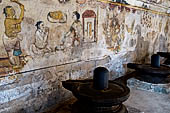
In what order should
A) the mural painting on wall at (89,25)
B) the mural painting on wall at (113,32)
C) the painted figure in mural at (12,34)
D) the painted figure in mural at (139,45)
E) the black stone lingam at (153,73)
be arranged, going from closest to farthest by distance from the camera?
the painted figure in mural at (12,34), the mural painting on wall at (89,25), the black stone lingam at (153,73), the mural painting on wall at (113,32), the painted figure in mural at (139,45)

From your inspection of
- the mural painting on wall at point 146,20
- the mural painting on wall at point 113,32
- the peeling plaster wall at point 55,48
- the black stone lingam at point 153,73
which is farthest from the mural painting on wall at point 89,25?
the mural painting on wall at point 146,20

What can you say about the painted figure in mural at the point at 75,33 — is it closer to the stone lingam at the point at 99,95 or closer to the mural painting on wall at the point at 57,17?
the mural painting on wall at the point at 57,17

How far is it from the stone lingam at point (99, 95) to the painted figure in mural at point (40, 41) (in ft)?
1.27

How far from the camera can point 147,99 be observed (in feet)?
6.63

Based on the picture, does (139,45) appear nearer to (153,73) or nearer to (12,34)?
(153,73)

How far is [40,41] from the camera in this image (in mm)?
1688

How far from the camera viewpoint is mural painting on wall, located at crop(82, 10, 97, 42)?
2.13 m

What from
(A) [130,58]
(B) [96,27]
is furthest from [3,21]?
(A) [130,58]

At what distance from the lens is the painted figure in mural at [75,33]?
1953 mm

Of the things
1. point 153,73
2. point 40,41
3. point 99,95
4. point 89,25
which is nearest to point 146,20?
point 153,73

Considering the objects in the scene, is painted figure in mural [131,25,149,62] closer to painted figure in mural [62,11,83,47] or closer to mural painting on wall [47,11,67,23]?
painted figure in mural [62,11,83,47]

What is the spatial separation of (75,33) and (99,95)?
2.91 ft

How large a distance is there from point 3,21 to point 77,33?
86cm

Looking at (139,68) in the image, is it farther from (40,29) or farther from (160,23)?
(160,23)
